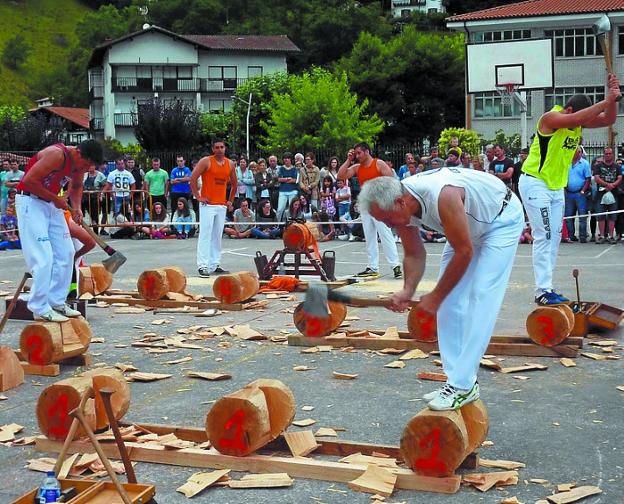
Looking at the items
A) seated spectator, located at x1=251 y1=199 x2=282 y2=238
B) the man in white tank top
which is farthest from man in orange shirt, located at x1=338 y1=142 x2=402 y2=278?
seated spectator, located at x1=251 y1=199 x2=282 y2=238

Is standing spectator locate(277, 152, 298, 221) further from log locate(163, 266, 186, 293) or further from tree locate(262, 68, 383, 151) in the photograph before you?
tree locate(262, 68, 383, 151)

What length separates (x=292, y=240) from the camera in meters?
14.2

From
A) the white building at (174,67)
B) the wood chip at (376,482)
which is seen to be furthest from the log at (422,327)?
the white building at (174,67)

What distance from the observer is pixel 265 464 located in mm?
5570

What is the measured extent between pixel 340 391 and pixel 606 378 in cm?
218

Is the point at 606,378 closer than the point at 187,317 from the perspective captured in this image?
Yes

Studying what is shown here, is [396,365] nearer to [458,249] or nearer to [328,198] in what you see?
[458,249]

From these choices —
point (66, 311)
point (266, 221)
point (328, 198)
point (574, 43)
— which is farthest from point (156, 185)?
point (574, 43)

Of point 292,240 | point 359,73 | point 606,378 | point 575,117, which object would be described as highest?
point 359,73

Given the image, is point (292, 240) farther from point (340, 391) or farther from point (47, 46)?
point (47, 46)

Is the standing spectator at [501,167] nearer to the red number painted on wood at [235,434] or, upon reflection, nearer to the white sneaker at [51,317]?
the white sneaker at [51,317]

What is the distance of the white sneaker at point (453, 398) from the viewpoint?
18.6 ft

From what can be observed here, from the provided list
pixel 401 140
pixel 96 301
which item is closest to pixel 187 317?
pixel 96 301

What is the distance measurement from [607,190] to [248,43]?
74081 millimetres
